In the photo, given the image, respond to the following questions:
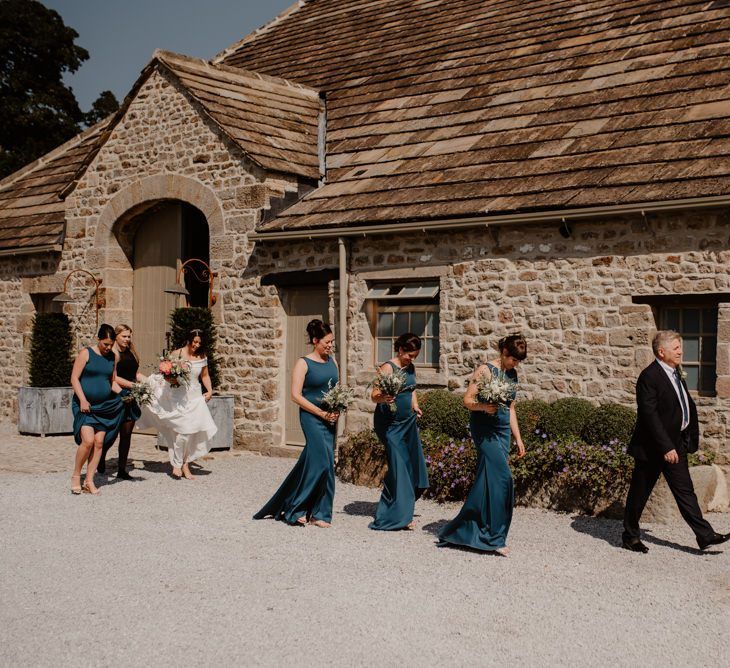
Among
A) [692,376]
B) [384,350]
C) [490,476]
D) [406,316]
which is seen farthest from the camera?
[384,350]

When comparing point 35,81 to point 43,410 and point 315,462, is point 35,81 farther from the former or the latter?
point 315,462

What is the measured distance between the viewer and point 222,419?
1384cm

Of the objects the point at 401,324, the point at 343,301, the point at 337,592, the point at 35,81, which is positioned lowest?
the point at 337,592

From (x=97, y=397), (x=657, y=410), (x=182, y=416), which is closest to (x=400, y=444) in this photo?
(x=657, y=410)

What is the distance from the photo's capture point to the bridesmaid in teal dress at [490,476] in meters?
7.69

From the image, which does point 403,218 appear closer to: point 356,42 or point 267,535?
point 267,535

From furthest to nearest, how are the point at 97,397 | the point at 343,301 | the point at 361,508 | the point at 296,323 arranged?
the point at 296,323
the point at 343,301
the point at 97,397
the point at 361,508

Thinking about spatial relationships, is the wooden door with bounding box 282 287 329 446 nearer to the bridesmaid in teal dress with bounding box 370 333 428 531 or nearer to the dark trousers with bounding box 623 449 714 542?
the bridesmaid in teal dress with bounding box 370 333 428 531

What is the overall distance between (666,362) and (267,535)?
353cm

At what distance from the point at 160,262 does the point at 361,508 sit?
7.84 m

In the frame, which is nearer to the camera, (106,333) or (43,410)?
(106,333)

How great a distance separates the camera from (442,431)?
Result: 11.0 m

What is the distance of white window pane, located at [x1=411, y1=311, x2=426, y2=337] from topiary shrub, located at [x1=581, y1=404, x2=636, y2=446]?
3029mm

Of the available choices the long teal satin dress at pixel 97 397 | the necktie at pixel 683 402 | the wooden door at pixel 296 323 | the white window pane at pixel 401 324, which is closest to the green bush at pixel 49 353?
the wooden door at pixel 296 323
